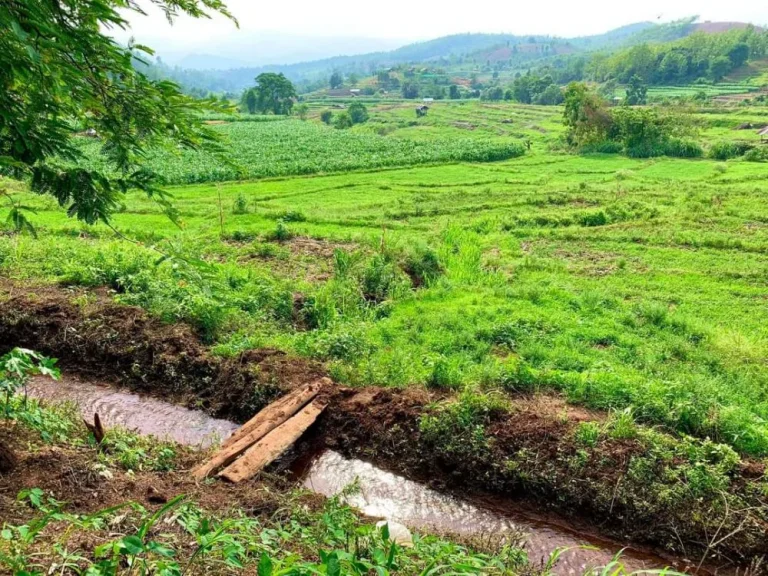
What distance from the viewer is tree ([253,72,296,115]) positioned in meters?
79.4

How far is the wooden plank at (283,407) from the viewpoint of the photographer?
21.8 ft

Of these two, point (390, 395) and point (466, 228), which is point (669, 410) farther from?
point (466, 228)

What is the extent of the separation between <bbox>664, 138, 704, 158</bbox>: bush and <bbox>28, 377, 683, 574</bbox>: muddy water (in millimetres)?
33565

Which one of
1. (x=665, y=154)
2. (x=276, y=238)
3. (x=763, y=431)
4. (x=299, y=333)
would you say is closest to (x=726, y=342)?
(x=763, y=431)

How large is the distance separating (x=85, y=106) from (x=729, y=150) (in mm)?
37203

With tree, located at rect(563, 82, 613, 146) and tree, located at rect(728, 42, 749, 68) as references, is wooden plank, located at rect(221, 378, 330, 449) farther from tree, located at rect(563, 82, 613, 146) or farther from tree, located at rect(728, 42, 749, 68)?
tree, located at rect(728, 42, 749, 68)

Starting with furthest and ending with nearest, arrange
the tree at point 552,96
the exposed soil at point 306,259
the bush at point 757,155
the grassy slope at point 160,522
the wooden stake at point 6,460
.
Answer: the tree at point 552,96
the bush at point 757,155
the exposed soil at point 306,259
the wooden stake at point 6,460
the grassy slope at point 160,522

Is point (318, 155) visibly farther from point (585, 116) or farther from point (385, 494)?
point (385, 494)

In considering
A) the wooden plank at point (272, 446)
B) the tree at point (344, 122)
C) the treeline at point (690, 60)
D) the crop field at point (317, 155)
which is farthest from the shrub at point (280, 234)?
the treeline at point (690, 60)

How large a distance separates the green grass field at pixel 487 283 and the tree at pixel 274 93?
63394mm

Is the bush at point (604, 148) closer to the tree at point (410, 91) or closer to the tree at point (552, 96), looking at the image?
the tree at point (552, 96)

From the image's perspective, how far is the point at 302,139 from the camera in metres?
44.3

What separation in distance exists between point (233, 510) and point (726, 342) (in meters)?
8.46

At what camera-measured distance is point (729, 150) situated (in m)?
31.3
